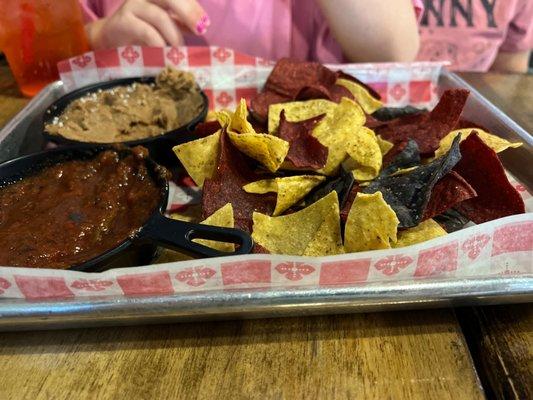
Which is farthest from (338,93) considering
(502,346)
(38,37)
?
(38,37)

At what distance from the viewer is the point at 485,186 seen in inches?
39.7

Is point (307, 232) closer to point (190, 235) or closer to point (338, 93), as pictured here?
point (190, 235)

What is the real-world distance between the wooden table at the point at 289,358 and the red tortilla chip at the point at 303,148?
1.28 feet

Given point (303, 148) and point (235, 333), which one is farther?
point (303, 148)

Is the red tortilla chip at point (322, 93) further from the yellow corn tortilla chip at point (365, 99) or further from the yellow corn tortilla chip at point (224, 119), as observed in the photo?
the yellow corn tortilla chip at point (224, 119)

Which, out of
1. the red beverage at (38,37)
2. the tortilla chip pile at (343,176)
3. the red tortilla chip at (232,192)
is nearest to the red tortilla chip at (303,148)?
the tortilla chip pile at (343,176)

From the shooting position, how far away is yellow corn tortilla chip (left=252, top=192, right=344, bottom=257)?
3.02 feet

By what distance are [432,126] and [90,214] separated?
2.82ft

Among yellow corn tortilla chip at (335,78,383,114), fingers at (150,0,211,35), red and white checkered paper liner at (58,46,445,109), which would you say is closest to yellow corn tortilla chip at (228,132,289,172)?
yellow corn tortilla chip at (335,78,383,114)

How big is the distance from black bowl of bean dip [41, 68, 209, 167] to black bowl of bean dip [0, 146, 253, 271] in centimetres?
13

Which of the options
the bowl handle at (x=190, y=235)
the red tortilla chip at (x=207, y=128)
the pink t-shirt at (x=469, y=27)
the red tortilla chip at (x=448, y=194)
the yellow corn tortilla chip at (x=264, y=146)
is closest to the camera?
the bowl handle at (x=190, y=235)

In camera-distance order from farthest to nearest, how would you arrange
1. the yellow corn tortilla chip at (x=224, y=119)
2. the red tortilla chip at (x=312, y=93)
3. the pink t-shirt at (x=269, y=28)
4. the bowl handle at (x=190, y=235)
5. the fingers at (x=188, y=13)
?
the pink t-shirt at (x=269, y=28), the fingers at (x=188, y=13), the red tortilla chip at (x=312, y=93), the yellow corn tortilla chip at (x=224, y=119), the bowl handle at (x=190, y=235)

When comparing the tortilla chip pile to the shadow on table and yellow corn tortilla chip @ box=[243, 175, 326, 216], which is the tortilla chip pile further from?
the shadow on table

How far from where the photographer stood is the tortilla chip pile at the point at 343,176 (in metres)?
0.92
